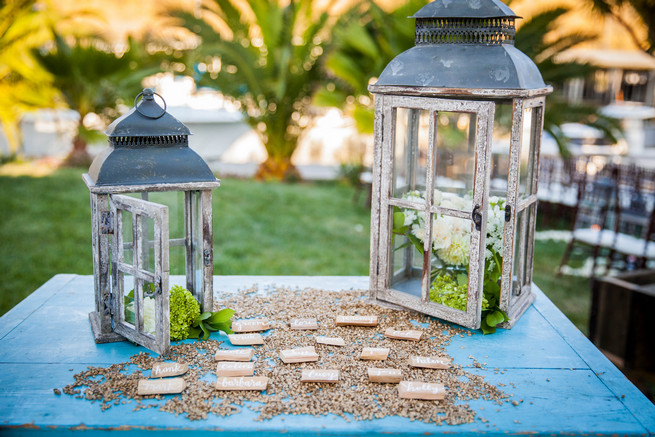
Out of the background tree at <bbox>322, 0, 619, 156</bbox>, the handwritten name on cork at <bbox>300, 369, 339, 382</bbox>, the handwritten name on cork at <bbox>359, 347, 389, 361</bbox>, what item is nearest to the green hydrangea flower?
the handwritten name on cork at <bbox>300, 369, 339, 382</bbox>

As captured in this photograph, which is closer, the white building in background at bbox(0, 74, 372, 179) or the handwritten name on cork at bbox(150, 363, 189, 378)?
the handwritten name on cork at bbox(150, 363, 189, 378)

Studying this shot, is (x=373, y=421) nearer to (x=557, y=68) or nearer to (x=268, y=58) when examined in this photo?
(x=557, y=68)

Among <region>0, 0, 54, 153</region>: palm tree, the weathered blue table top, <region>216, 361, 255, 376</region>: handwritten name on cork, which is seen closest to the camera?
the weathered blue table top

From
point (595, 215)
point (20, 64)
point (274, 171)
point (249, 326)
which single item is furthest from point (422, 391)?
point (20, 64)

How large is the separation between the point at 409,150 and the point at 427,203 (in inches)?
15.7

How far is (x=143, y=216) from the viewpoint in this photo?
95.7 inches

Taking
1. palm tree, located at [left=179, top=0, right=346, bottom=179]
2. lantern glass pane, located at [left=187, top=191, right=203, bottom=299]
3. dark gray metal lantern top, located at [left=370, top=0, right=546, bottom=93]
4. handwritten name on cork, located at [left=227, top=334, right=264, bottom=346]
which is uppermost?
palm tree, located at [left=179, top=0, right=346, bottom=179]

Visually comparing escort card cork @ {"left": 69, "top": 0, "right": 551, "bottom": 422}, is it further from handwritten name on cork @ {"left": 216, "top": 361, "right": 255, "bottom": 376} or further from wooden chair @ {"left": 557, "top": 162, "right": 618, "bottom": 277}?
wooden chair @ {"left": 557, "top": 162, "right": 618, "bottom": 277}

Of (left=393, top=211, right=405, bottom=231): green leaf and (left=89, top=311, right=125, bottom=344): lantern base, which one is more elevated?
(left=393, top=211, right=405, bottom=231): green leaf

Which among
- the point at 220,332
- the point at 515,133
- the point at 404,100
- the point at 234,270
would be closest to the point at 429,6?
the point at 404,100

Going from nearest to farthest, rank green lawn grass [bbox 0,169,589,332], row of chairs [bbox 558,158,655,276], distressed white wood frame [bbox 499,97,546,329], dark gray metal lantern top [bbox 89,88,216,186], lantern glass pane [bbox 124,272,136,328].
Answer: dark gray metal lantern top [bbox 89,88,216,186]
lantern glass pane [bbox 124,272,136,328]
distressed white wood frame [bbox 499,97,546,329]
row of chairs [bbox 558,158,655,276]
green lawn grass [bbox 0,169,589,332]

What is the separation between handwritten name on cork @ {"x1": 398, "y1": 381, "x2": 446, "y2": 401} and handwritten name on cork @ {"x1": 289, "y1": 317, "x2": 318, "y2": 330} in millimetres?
671

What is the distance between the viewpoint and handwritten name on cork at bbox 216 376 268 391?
2.23 m

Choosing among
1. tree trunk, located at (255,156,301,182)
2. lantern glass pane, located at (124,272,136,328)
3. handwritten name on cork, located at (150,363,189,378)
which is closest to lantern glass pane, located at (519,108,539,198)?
handwritten name on cork, located at (150,363,189,378)
